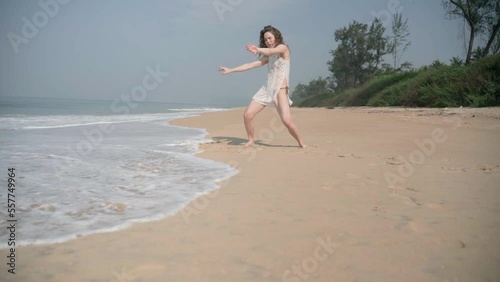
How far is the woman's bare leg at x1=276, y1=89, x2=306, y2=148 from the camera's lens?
4.02 meters

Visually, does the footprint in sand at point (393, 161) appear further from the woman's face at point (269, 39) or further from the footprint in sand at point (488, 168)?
Answer: the woman's face at point (269, 39)

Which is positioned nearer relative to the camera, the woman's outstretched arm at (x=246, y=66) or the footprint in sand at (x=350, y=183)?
the footprint in sand at (x=350, y=183)

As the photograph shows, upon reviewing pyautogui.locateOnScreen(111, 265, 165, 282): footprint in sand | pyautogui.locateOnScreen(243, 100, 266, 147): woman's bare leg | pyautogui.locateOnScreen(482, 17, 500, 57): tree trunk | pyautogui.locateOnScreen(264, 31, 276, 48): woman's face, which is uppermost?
pyautogui.locateOnScreen(482, 17, 500, 57): tree trunk

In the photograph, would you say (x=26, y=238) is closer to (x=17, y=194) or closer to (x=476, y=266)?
(x=17, y=194)

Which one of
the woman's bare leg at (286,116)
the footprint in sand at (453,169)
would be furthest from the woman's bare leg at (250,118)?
the footprint in sand at (453,169)

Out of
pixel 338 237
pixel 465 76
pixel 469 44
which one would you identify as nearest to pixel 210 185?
pixel 338 237

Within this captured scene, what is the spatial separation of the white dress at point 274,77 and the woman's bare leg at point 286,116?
78mm

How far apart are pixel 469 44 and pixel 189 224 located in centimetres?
1803

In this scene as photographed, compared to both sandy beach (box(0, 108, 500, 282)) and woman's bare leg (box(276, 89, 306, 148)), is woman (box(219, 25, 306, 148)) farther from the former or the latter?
sandy beach (box(0, 108, 500, 282))

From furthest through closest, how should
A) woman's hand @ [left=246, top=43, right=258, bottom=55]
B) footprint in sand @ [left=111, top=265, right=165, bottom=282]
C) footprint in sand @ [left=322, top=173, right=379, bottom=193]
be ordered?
woman's hand @ [left=246, top=43, right=258, bottom=55]
footprint in sand @ [left=322, top=173, right=379, bottom=193]
footprint in sand @ [left=111, top=265, right=165, bottom=282]

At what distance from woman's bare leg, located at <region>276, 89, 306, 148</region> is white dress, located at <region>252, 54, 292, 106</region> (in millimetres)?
78

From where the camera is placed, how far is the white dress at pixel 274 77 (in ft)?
13.8

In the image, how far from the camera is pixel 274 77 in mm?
4250

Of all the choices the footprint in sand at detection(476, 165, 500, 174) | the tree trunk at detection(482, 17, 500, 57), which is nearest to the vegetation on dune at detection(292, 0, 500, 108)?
the tree trunk at detection(482, 17, 500, 57)
